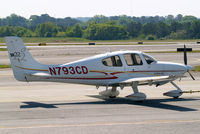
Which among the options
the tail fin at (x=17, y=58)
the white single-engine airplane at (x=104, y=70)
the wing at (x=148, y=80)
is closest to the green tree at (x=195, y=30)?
the white single-engine airplane at (x=104, y=70)

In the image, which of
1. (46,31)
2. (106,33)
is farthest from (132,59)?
(46,31)

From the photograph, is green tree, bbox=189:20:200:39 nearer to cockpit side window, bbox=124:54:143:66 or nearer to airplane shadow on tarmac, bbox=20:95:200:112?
cockpit side window, bbox=124:54:143:66

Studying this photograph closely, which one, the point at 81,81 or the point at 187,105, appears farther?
the point at 81,81

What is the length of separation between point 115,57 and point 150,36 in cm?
11561

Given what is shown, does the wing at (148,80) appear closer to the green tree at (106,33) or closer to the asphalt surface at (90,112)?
the asphalt surface at (90,112)

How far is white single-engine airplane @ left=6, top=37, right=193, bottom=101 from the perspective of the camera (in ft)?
57.9

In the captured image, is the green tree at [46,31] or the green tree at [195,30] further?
the green tree at [46,31]

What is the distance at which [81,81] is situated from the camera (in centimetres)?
1845

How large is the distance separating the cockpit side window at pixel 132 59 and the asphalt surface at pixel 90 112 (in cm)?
167

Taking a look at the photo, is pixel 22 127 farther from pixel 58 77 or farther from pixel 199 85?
pixel 199 85

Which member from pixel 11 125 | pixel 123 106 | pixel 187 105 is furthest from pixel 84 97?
pixel 11 125

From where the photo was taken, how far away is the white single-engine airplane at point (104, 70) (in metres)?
17.7

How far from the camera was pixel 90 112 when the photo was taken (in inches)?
623

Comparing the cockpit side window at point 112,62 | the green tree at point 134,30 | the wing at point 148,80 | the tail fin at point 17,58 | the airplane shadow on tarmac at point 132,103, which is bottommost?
the green tree at point 134,30
